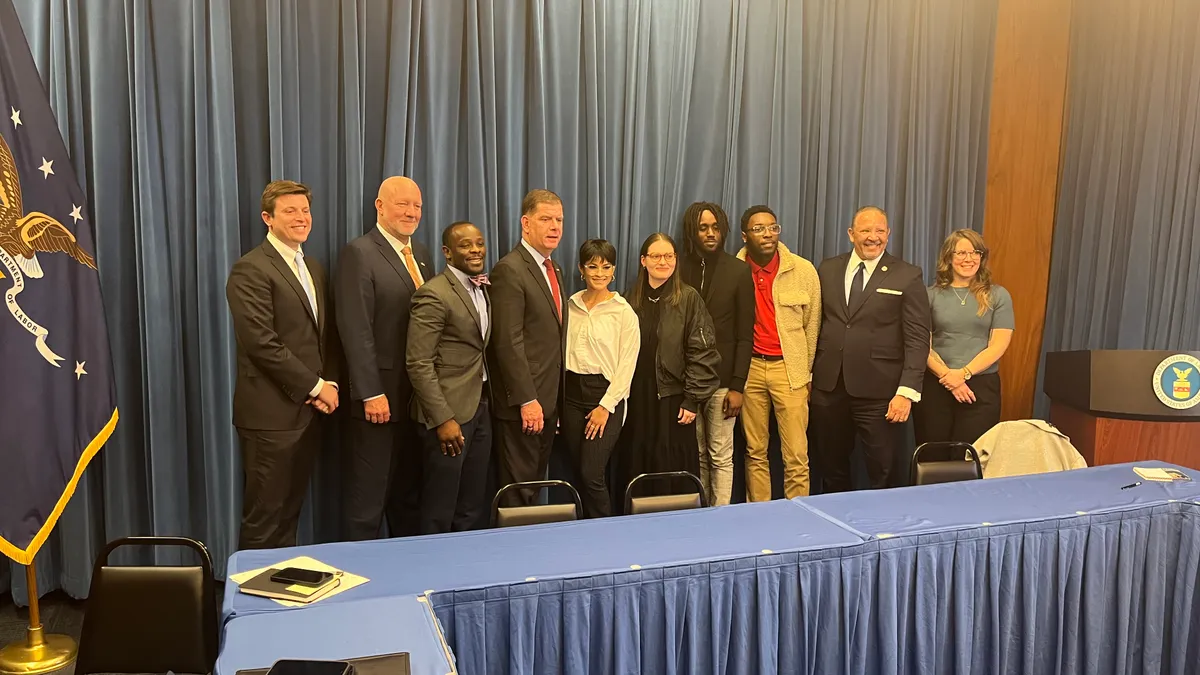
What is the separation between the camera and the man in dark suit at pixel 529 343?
3.44 metres

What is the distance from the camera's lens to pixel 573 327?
3699 millimetres

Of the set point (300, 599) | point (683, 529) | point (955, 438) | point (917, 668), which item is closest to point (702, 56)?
point (955, 438)

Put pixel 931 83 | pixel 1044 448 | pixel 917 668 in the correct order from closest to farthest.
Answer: pixel 917 668 < pixel 1044 448 < pixel 931 83

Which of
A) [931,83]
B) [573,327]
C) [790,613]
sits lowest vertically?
[790,613]

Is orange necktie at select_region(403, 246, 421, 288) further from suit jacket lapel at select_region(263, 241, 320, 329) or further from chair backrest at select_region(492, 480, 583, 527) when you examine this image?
chair backrest at select_region(492, 480, 583, 527)

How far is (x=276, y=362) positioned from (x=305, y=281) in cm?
35

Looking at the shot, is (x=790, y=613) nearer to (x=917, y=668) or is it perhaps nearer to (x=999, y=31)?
(x=917, y=668)

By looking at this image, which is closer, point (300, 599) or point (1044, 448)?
point (300, 599)

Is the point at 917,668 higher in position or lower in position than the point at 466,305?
lower

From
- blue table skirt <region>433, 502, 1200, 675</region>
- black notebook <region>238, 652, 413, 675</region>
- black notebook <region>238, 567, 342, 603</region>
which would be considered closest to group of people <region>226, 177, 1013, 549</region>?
black notebook <region>238, 567, 342, 603</region>

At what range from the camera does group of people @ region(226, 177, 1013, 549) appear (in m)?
3.16

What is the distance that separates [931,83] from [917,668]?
137 inches

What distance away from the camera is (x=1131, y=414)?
382 centimetres

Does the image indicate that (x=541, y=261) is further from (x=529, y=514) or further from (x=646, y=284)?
(x=529, y=514)
